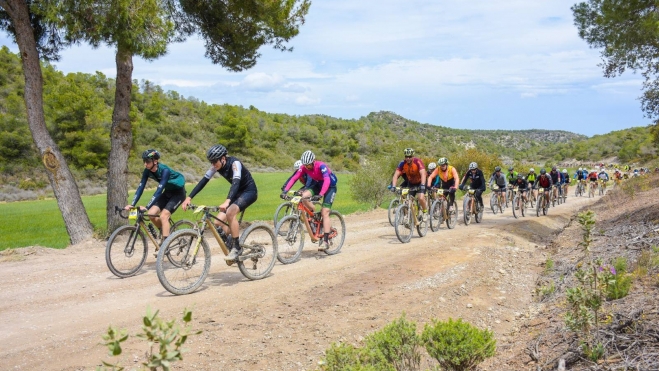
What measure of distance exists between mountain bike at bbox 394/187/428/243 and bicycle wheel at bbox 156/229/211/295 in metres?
5.79

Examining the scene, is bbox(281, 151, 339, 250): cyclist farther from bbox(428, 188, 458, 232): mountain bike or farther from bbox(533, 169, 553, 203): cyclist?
bbox(533, 169, 553, 203): cyclist

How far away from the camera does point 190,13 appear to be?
606 inches

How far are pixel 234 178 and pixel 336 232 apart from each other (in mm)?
3626

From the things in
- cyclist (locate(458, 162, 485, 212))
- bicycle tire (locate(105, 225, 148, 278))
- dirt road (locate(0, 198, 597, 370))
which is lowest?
dirt road (locate(0, 198, 597, 370))

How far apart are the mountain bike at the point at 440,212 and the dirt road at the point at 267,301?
2816 millimetres

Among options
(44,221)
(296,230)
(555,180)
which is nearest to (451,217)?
(296,230)

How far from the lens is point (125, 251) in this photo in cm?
910

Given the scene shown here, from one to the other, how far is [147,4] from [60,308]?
8.19m

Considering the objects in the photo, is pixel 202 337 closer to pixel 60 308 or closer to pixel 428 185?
pixel 60 308

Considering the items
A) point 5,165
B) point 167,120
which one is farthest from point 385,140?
point 5,165

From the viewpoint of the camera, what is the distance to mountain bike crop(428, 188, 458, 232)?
15.0 meters

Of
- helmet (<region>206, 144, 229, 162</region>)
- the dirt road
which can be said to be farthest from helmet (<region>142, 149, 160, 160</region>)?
the dirt road

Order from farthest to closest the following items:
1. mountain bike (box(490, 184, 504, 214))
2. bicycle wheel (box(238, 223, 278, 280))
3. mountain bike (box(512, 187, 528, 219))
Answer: mountain bike (box(490, 184, 504, 214)) < mountain bike (box(512, 187, 528, 219)) < bicycle wheel (box(238, 223, 278, 280))

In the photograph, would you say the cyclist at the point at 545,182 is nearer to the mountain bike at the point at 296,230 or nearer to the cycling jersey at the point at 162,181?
the mountain bike at the point at 296,230
